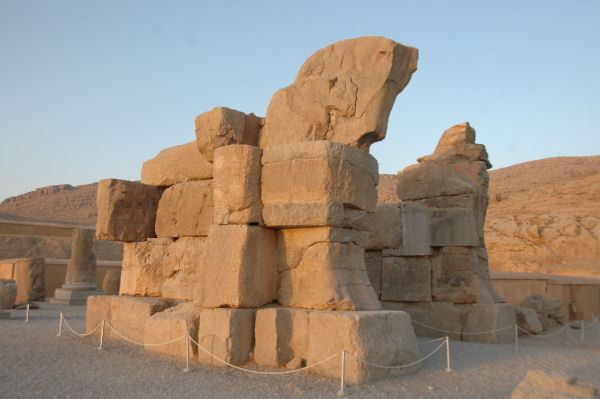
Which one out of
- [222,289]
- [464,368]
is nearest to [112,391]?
[222,289]

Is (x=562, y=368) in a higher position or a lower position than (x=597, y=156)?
lower

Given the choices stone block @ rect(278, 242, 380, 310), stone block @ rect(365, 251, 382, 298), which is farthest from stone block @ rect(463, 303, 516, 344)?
stone block @ rect(278, 242, 380, 310)

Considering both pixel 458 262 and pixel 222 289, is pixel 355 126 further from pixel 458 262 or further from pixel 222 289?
pixel 458 262

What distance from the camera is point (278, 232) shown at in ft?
15.5

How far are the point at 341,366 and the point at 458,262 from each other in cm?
386

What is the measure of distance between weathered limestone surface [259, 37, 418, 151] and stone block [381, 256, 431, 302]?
9.68 ft

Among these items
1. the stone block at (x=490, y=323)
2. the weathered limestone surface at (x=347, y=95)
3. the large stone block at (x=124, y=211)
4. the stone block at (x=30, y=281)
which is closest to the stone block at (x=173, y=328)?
the large stone block at (x=124, y=211)

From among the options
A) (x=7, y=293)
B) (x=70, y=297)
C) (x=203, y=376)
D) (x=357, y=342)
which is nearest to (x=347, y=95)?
(x=357, y=342)

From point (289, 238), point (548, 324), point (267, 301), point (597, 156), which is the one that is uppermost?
point (597, 156)

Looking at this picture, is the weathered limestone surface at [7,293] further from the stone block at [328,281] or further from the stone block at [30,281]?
the stone block at [328,281]

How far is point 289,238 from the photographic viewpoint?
15.1 ft

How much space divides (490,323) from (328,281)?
3.46m

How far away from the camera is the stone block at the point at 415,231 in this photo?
23.0 ft

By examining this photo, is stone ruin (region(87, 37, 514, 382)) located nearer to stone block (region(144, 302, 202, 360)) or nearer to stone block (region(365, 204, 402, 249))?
stone block (region(144, 302, 202, 360))
